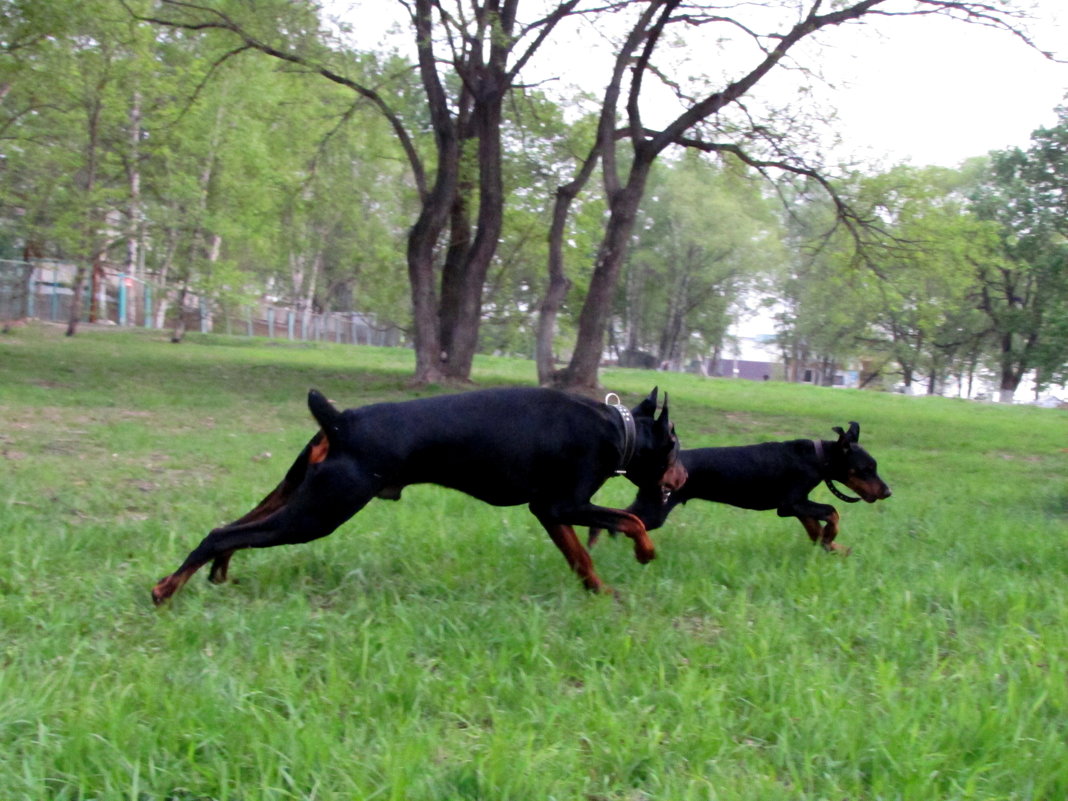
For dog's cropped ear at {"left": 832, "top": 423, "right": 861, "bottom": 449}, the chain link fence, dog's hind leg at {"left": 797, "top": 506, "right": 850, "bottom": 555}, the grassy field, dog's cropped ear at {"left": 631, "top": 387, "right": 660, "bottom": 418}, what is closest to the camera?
the grassy field

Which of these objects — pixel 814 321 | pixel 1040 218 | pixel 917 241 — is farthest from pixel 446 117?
pixel 814 321

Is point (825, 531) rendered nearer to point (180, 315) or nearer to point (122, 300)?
point (180, 315)

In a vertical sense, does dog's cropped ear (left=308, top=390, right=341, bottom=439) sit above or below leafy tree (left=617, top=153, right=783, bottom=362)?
below

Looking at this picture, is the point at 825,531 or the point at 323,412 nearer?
the point at 323,412

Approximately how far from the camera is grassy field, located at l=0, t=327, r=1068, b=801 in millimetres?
2826

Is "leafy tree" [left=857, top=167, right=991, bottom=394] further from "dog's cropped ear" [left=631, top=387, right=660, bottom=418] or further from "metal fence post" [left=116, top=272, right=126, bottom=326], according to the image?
"metal fence post" [left=116, top=272, right=126, bottom=326]

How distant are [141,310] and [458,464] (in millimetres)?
39322

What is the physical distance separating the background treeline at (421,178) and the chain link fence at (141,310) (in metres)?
1.12

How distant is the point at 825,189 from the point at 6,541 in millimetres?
15402

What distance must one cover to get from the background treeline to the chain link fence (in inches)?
44.0

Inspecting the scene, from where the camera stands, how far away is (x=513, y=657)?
12.5ft

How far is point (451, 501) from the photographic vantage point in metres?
7.23

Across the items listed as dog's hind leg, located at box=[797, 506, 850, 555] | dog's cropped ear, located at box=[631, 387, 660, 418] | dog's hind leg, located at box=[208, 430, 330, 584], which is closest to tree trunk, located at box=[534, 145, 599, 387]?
dog's hind leg, located at box=[797, 506, 850, 555]

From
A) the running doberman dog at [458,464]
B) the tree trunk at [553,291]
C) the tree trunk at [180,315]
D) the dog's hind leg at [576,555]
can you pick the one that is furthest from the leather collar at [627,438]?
the tree trunk at [180,315]
